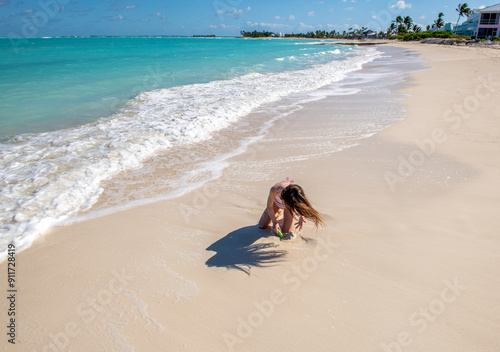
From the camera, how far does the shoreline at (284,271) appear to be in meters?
2.47

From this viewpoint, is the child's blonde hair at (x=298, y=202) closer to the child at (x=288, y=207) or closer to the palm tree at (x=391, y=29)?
the child at (x=288, y=207)

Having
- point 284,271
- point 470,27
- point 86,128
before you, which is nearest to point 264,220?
point 284,271

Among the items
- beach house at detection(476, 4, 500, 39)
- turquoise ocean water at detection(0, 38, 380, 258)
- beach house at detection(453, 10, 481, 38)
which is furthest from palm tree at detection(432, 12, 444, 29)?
turquoise ocean water at detection(0, 38, 380, 258)

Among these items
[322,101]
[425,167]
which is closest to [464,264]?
[425,167]

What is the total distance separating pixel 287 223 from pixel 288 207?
1.45ft

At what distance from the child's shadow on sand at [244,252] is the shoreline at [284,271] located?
0.06 feet

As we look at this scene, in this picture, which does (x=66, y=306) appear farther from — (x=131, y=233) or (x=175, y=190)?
(x=175, y=190)

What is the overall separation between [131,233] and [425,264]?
3.47m

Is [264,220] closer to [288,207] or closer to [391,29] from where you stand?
[288,207]

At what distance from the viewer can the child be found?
9.87 feet

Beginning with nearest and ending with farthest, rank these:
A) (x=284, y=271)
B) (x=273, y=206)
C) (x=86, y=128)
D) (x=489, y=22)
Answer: (x=284, y=271), (x=273, y=206), (x=86, y=128), (x=489, y=22)

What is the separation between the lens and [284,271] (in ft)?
10.2

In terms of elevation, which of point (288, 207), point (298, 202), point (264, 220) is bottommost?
point (264, 220)

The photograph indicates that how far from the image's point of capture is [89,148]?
682cm
